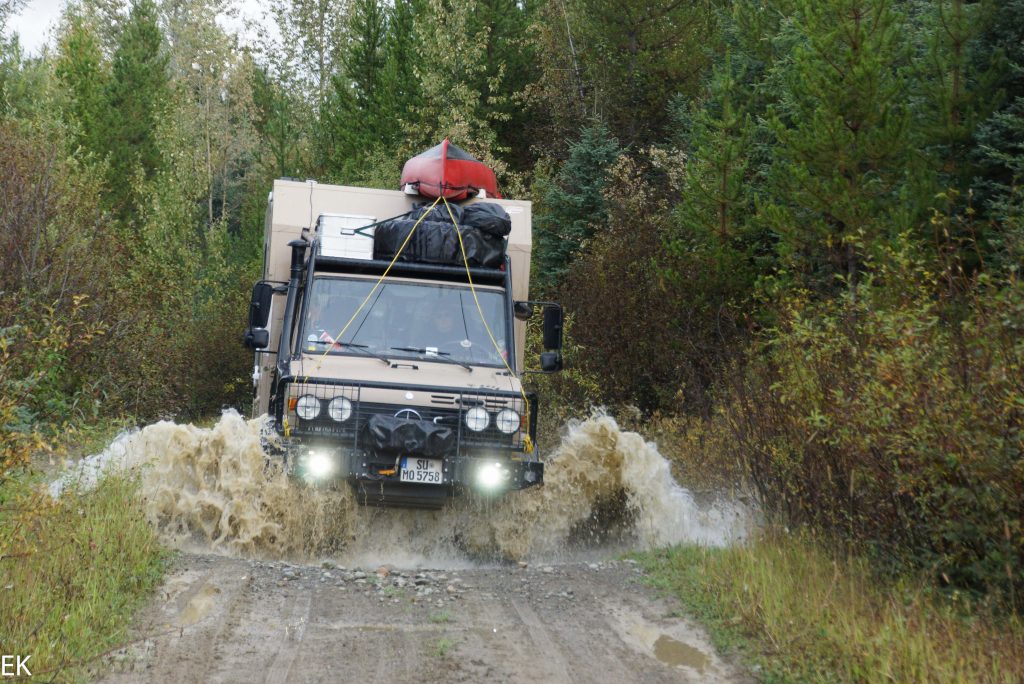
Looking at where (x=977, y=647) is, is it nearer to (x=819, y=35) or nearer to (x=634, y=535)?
(x=634, y=535)

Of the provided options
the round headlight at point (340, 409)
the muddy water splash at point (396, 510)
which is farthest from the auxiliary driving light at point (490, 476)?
the round headlight at point (340, 409)

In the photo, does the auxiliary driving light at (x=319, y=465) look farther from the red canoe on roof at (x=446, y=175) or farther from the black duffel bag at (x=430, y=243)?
the red canoe on roof at (x=446, y=175)

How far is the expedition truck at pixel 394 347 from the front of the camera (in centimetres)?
923

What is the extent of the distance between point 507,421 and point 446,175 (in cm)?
339

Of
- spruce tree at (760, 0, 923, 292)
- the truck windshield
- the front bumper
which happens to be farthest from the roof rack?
spruce tree at (760, 0, 923, 292)

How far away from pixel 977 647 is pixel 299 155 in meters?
32.2

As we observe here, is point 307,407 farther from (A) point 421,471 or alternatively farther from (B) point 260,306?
(B) point 260,306

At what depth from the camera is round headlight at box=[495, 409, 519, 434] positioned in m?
9.45

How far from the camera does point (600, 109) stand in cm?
3169

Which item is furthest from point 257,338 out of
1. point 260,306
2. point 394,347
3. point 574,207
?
point 574,207

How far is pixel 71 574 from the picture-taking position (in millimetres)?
7055

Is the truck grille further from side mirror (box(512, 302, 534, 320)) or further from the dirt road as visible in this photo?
side mirror (box(512, 302, 534, 320))

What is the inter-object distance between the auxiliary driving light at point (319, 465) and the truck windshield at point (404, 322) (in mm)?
1398

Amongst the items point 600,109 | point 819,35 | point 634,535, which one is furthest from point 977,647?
point 600,109
